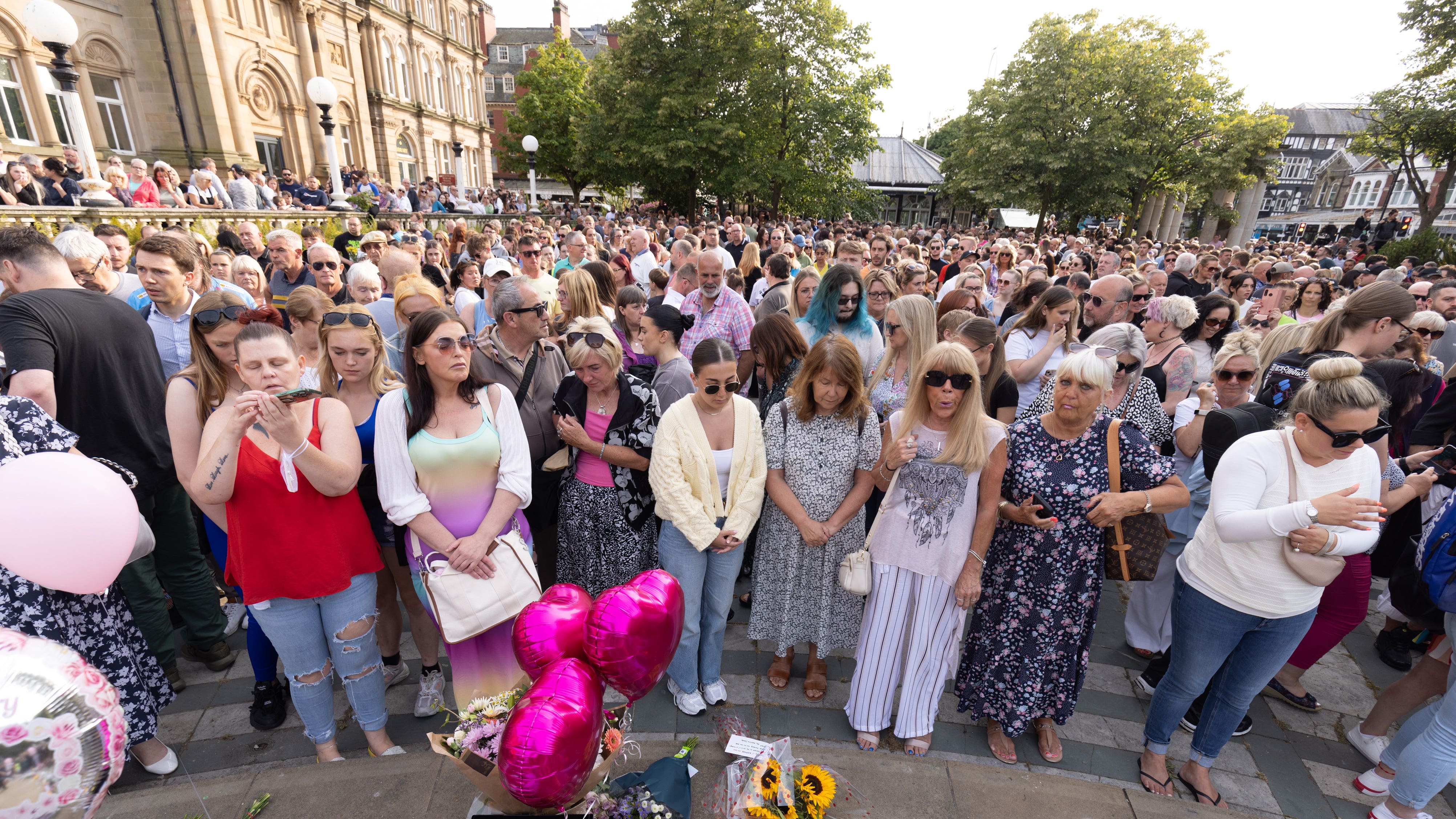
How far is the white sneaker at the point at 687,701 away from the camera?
3197 mm

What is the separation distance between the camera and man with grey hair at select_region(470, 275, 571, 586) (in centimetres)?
340

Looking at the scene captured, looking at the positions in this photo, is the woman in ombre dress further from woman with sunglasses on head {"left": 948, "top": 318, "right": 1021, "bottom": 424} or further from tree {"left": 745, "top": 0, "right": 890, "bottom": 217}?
tree {"left": 745, "top": 0, "right": 890, "bottom": 217}

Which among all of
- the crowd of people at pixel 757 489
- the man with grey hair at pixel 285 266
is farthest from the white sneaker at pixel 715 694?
the man with grey hair at pixel 285 266

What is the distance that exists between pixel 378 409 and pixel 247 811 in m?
1.73

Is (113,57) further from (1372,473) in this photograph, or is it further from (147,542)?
(1372,473)

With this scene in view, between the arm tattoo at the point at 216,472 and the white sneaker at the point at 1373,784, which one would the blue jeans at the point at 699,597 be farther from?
the white sneaker at the point at 1373,784

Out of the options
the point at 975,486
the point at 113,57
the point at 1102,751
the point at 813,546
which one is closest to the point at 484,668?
the point at 813,546

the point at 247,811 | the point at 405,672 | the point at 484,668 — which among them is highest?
the point at 484,668

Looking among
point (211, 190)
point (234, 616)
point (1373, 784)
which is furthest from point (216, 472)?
point (211, 190)

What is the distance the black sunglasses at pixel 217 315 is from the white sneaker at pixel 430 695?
2.10m

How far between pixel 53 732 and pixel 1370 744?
17.7 feet

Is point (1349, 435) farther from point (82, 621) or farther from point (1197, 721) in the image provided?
point (82, 621)

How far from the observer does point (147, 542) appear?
2.59 m

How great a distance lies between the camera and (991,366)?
3811mm
